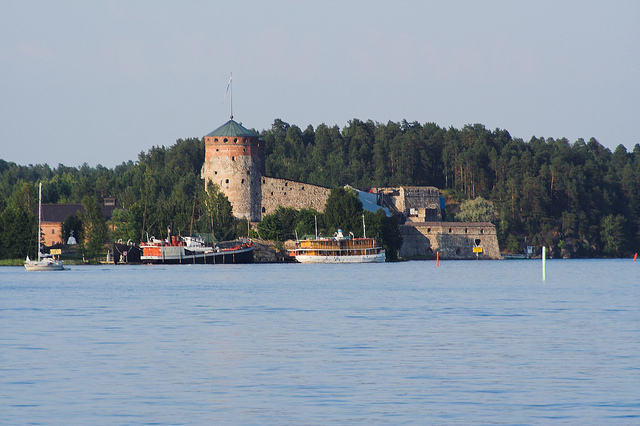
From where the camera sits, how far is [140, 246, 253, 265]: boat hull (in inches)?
3265

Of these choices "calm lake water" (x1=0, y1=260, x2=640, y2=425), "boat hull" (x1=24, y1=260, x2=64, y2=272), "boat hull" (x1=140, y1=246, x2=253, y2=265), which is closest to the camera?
"calm lake water" (x1=0, y1=260, x2=640, y2=425)

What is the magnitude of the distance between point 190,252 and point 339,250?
13.2 meters

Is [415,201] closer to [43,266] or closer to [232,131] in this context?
[232,131]

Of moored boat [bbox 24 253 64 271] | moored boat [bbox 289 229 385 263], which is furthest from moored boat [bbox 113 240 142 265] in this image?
moored boat [bbox 289 229 385 263]

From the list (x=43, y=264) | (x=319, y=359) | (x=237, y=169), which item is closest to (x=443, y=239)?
(x=237, y=169)

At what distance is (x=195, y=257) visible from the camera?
84.4 m

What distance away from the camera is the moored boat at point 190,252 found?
271 ft

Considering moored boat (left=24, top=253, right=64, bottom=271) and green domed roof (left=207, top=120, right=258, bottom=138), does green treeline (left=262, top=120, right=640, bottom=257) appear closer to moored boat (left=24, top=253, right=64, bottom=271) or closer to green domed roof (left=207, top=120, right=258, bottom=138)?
green domed roof (left=207, top=120, right=258, bottom=138)

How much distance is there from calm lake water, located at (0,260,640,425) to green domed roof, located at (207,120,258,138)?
179 ft

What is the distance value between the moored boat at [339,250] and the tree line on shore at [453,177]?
4.52 meters

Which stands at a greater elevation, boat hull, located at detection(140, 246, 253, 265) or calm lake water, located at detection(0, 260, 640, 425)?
boat hull, located at detection(140, 246, 253, 265)

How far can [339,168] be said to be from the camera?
5059 inches

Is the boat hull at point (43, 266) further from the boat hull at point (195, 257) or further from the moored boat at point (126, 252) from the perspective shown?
the boat hull at point (195, 257)

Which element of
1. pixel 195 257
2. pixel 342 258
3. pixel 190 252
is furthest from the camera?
pixel 342 258
